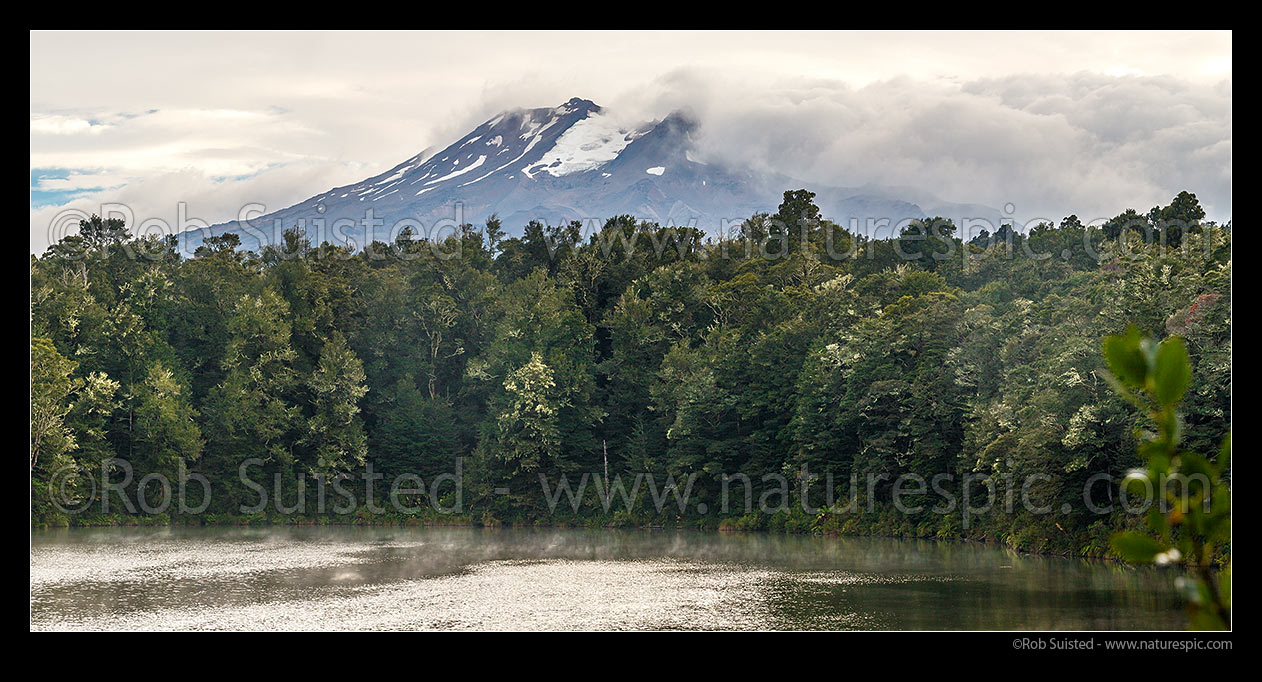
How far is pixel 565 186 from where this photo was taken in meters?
148

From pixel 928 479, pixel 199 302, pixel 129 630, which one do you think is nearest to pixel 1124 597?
pixel 928 479

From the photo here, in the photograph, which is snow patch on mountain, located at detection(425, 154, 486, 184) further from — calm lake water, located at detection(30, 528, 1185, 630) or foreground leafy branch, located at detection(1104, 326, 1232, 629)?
foreground leafy branch, located at detection(1104, 326, 1232, 629)

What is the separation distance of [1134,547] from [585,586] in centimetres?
2537

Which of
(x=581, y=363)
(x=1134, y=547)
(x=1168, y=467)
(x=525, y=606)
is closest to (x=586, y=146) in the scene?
(x=581, y=363)

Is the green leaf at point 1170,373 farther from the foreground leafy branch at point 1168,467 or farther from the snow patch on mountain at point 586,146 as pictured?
the snow patch on mountain at point 586,146

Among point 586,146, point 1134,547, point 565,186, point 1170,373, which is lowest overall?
point 1134,547

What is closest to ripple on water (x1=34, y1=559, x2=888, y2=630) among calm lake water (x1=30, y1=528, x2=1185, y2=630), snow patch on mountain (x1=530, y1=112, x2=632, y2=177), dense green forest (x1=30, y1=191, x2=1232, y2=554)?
calm lake water (x1=30, y1=528, x2=1185, y2=630)

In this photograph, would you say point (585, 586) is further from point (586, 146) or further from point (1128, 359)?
point (586, 146)

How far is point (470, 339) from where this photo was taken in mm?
52562

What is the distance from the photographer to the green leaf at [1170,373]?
2205 mm

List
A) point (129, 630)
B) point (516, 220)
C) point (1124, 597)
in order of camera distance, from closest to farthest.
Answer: point (129, 630), point (1124, 597), point (516, 220)

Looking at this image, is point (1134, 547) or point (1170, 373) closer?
point (1170, 373)

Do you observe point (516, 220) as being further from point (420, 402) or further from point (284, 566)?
point (284, 566)

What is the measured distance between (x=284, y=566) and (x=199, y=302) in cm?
2239
